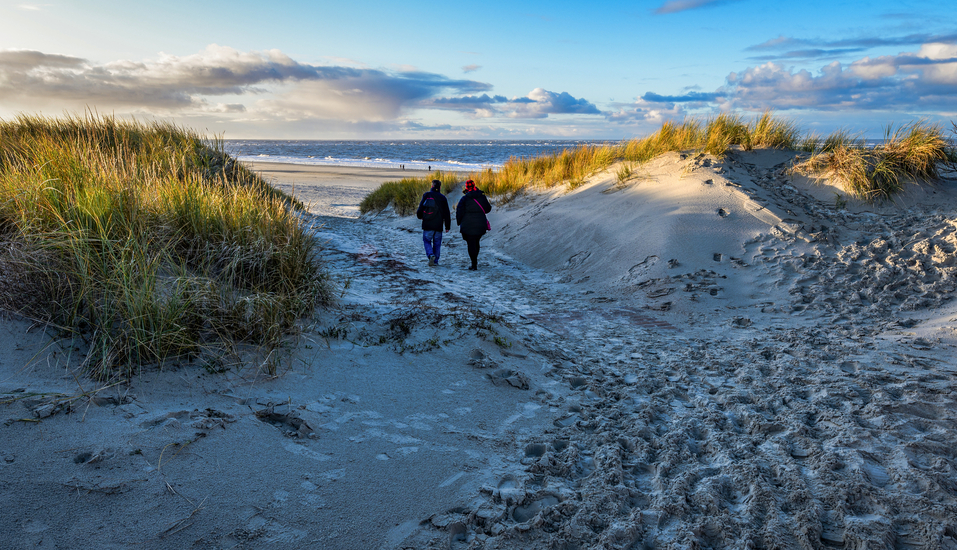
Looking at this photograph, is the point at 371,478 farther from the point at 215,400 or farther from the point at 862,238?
the point at 862,238

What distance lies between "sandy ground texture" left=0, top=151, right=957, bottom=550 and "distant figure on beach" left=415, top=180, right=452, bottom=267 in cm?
313

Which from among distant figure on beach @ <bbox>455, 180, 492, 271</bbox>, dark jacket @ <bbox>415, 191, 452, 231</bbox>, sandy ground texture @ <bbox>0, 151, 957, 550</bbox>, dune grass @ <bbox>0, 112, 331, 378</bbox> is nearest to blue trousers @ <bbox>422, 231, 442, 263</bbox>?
dark jacket @ <bbox>415, 191, 452, 231</bbox>

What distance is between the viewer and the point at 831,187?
30.2ft

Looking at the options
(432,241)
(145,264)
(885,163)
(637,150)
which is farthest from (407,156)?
(145,264)

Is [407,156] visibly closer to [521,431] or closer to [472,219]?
[472,219]

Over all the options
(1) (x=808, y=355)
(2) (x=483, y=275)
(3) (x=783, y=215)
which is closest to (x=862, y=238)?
(3) (x=783, y=215)

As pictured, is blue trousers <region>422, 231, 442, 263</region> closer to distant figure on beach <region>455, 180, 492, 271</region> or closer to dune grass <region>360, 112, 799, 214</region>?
distant figure on beach <region>455, 180, 492, 271</region>

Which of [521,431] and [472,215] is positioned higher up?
[472,215]

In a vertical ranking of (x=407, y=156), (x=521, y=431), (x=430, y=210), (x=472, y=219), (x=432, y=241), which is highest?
(x=407, y=156)

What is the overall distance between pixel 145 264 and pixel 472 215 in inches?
240

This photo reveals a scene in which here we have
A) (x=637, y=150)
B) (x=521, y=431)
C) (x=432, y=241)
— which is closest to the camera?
(x=521, y=431)

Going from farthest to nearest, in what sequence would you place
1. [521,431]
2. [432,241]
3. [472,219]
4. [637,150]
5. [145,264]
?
[637,150] → [432,241] → [472,219] → [145,264] → [521,431]

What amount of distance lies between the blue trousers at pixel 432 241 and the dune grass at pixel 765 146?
15.1 feet

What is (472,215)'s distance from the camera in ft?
29.6
